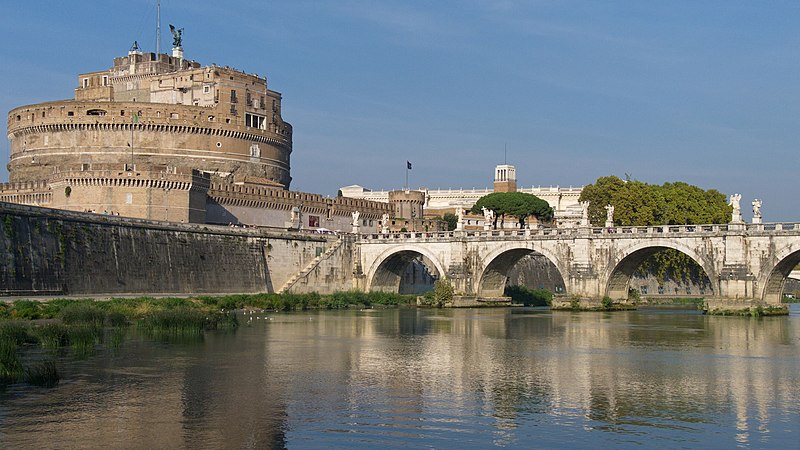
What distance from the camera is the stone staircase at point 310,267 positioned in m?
66.2

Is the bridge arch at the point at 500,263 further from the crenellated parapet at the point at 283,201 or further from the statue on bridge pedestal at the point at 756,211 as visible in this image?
the crenellated parapet at the point at 283,201

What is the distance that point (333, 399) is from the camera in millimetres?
22625

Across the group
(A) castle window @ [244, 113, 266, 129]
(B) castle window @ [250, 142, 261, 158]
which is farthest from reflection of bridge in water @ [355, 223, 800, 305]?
(A) castle window @ [244, 113, 266, 129]

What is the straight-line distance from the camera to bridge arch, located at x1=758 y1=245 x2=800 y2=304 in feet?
170

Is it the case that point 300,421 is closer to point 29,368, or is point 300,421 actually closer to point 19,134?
point 29,368

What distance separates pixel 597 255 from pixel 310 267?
19.9 metres

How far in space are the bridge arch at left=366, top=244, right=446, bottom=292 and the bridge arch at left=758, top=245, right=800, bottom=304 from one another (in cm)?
2295

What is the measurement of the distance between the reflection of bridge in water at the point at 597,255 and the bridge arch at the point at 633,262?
55 millimetres

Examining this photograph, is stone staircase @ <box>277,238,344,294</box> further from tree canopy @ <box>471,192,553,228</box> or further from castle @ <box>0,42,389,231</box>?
tree canopy @ <box>471,192,553,228</box>

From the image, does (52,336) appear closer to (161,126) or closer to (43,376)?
(43,376)

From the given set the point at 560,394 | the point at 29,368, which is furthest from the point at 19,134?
the point at 560,394

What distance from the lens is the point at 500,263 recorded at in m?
66.1

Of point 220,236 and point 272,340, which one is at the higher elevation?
point 220,236

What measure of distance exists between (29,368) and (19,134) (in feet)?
220
